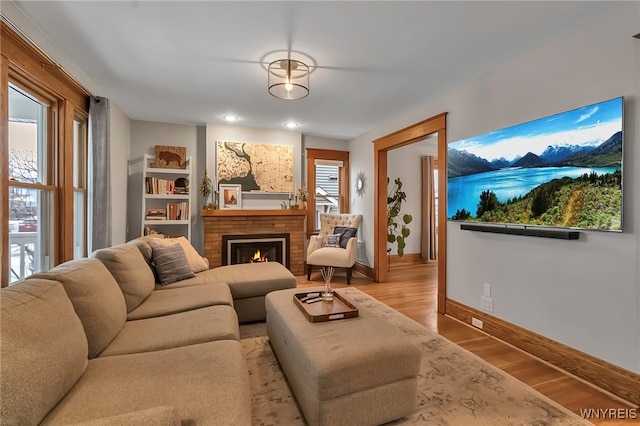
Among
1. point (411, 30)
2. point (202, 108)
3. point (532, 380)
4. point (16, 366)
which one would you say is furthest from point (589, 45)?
point (202, 108)

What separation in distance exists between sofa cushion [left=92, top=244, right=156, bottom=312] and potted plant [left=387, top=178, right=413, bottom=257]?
13.1ft

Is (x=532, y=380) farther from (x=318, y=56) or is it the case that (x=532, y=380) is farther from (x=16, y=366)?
(x=318, y=56)

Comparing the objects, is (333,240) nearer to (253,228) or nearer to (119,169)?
(253,228)

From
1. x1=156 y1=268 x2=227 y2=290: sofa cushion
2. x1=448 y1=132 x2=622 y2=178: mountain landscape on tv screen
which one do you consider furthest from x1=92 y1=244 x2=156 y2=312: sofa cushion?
x1=448 y1=132 x2=622 y2=178: mountain landscape on tv screen

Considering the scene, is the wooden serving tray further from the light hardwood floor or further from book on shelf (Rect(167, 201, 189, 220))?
book on shelf (Rect(167, 201, 189, 220))

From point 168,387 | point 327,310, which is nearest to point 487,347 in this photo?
point 327,310

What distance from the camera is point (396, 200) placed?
553 centimetres

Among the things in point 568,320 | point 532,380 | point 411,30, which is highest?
point 411,30

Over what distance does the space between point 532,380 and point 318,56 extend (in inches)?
114

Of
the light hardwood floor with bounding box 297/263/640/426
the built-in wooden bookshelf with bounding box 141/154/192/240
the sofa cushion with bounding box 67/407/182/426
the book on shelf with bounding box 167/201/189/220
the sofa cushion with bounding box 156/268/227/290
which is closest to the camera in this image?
the sofa cushion with bounding box 67/407/182/426

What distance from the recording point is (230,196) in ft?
14.9

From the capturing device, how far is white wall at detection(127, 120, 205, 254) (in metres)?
4.25

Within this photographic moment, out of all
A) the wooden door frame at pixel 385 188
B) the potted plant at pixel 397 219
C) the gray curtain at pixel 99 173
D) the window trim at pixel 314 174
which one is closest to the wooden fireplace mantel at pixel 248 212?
the window trim at pixel 314 174

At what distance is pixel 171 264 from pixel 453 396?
8.28ft
